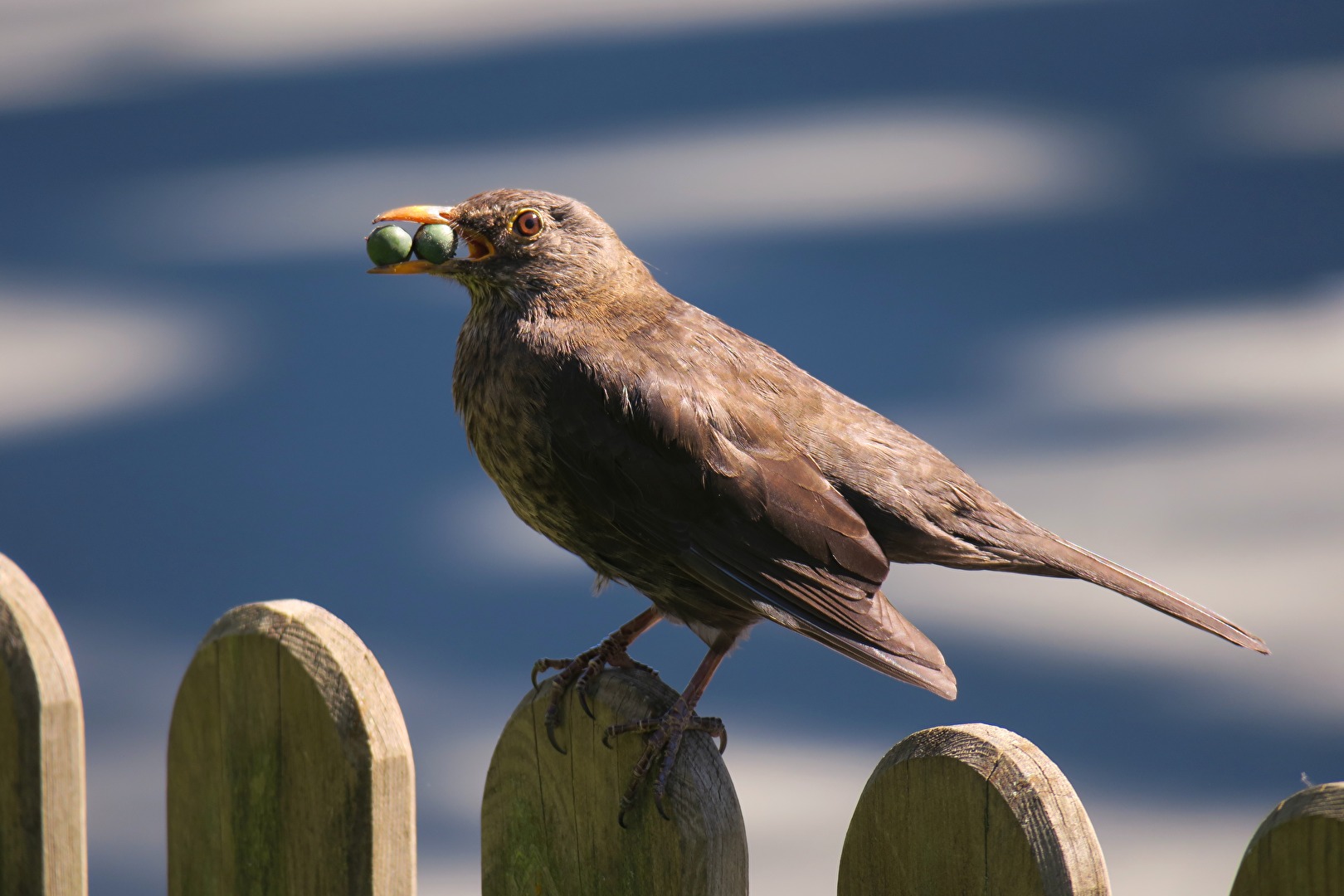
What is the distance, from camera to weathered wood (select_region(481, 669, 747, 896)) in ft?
6.03

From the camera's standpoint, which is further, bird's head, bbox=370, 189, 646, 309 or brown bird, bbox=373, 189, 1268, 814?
bird's head, bbox=370, 189, 646, 309

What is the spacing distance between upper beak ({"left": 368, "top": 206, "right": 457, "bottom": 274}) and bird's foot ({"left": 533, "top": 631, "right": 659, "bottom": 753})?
2.60 ft

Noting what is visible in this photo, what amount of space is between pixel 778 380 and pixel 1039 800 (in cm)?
119

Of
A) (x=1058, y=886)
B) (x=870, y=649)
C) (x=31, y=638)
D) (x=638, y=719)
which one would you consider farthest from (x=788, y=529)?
(x=31, y=638)

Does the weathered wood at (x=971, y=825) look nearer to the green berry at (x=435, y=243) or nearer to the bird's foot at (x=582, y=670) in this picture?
the bird's foot at (x=582, y=670)

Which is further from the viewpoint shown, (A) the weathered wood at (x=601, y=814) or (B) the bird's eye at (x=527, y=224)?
(B) the bird's eye at (x=527, y=224)

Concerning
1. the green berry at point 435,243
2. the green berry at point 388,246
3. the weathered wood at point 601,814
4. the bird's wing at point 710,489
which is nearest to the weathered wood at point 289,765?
the weathered wood at point 601,814

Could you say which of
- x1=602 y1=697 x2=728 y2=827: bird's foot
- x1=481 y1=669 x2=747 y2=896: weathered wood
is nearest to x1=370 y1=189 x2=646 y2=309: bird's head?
x1=481 y1=669 x2=747 y2=896: weathered wood

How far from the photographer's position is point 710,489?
8.17 ft

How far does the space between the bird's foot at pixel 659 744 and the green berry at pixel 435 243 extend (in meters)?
1.09

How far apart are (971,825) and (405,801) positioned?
821mm

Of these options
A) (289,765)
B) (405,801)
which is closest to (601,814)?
(405,801)

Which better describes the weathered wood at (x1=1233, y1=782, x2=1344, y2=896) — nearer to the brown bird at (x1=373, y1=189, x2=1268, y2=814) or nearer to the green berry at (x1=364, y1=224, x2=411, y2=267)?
the brown bird at (x1=373, y1=189, x2=1268, y2=814)

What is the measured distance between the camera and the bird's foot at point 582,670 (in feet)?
6.62
